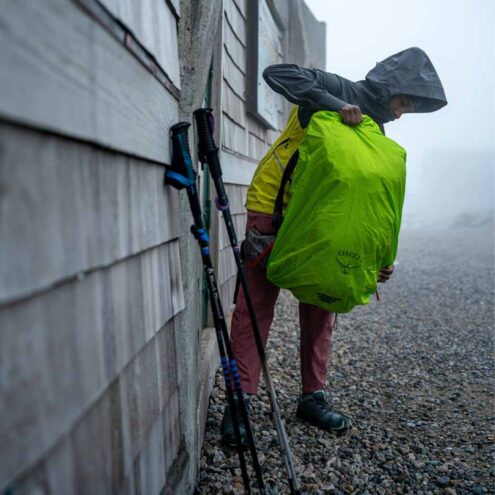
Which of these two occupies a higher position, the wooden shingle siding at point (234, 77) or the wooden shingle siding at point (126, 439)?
the wooden shingle siding at point (234, 77)

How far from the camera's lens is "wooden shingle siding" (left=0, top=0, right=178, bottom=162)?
71 centimetres

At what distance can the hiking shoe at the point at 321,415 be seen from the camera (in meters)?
2.81

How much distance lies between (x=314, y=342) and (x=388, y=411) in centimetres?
89

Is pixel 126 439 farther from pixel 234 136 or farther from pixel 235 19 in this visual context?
pixel 235 19

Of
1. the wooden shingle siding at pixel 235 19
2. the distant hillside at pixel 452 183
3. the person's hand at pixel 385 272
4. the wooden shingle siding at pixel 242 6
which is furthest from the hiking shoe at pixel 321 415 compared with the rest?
the distant hillside at pixel 452 183

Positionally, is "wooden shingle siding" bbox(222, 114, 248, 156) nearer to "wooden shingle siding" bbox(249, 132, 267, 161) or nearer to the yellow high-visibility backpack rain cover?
"wooden shingle siding" bbox(249, 132, 267, 161)

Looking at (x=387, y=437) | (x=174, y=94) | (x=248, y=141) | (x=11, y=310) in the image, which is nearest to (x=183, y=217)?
(x=174, y=94)

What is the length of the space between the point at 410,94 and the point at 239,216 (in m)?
1.95

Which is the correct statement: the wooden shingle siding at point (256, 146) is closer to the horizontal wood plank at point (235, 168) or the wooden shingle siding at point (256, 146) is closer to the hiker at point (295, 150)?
the horizontal wood plank at point (235, 168)

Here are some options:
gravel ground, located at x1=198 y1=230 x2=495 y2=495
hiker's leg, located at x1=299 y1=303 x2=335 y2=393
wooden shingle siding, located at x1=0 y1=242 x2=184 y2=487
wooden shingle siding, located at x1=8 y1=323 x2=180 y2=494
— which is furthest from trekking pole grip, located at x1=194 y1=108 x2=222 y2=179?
gravel ground, located at x1=198 y1=230 x2=495 y2=495

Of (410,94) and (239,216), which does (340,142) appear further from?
(239,216)

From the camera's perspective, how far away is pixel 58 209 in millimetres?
846

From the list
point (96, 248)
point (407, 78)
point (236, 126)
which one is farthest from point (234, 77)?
point (96, 248)

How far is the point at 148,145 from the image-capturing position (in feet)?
4.56
